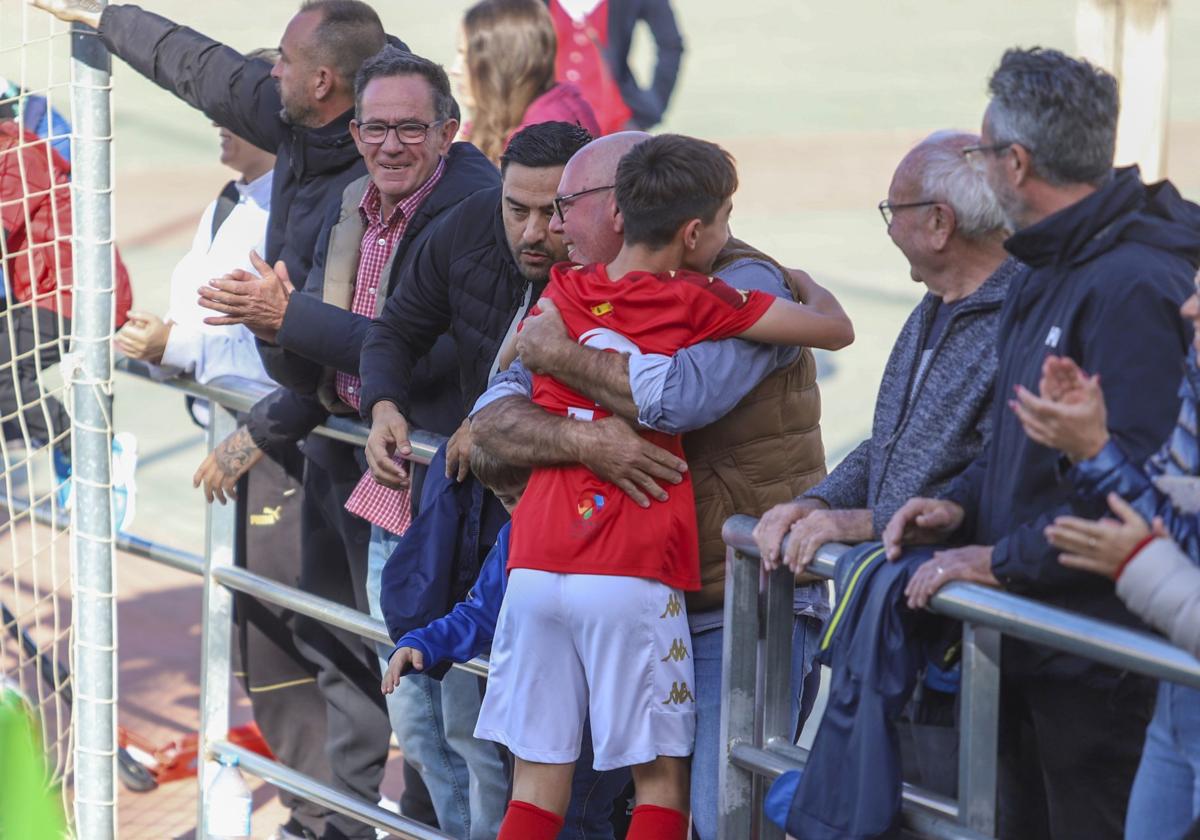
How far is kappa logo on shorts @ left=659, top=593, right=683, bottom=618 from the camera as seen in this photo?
309 centimetres

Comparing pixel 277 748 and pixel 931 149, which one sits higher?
pixel 931 149

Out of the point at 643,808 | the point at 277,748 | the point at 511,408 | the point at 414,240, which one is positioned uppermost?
the point at 414,240

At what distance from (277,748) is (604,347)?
7.30ft

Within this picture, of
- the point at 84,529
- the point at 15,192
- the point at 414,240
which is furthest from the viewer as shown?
the point at 15,192

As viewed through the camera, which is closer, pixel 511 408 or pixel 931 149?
pixel 931 149

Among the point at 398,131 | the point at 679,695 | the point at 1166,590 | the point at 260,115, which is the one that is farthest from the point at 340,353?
the point at 1166,590

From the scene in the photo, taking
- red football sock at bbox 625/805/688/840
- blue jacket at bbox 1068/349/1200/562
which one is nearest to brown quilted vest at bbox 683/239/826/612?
red football sock at bbox 625/805/688/840

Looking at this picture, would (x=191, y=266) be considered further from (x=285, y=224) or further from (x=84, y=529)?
(x=84, y=529)

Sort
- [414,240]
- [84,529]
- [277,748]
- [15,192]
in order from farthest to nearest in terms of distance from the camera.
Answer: [15,192] → [277,748] → [84,529] → [414,240]

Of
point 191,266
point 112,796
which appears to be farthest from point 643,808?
point 191,266

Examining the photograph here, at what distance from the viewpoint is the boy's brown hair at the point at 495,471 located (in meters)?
3.25

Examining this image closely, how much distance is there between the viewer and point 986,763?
8.49 feet

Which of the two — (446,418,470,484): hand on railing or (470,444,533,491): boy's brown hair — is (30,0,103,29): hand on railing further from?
(470,444,533,491): boy's brown hair

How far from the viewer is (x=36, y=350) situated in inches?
175
